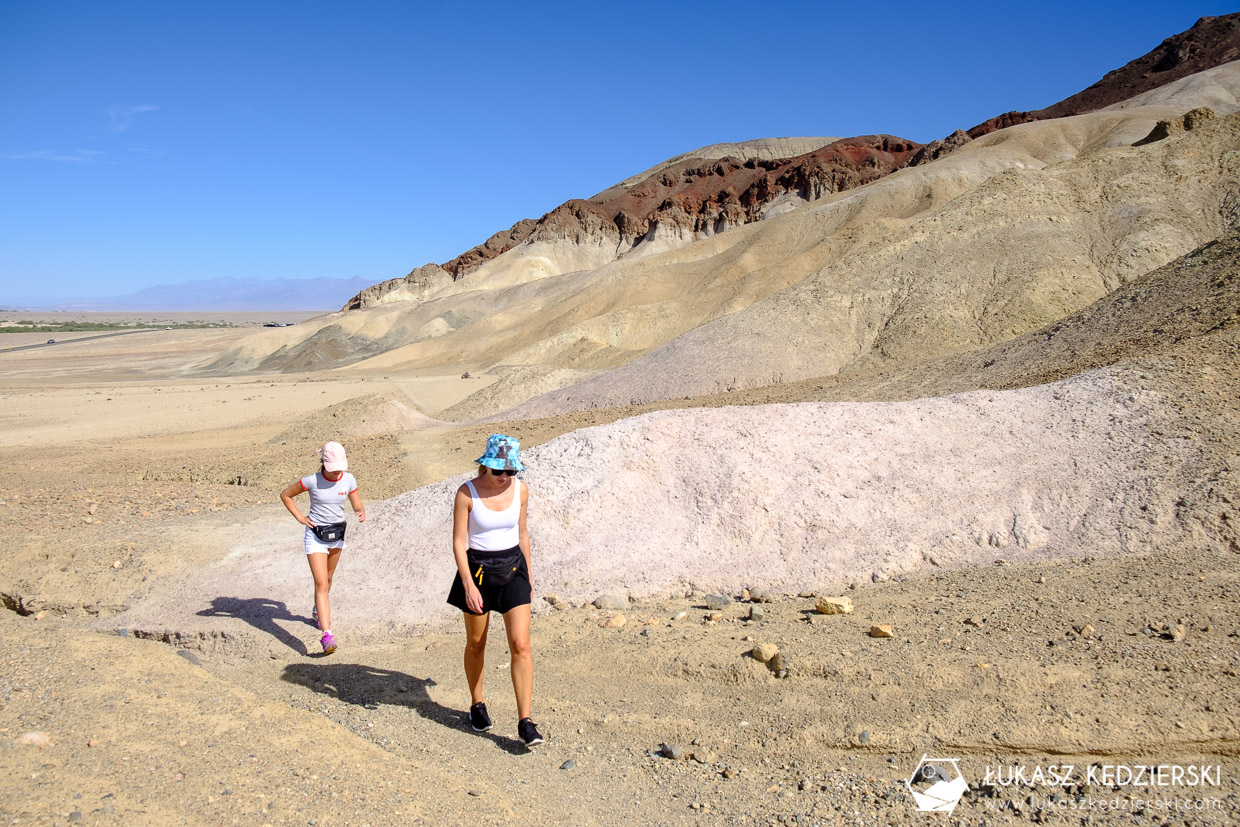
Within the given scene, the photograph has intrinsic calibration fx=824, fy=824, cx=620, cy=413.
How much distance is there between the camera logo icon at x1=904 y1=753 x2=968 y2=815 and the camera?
365 centimetres

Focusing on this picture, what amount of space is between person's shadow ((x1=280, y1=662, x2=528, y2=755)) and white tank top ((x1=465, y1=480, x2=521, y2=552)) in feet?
3.64

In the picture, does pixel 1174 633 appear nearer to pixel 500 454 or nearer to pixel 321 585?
pixel 500 454

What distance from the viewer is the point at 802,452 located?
729 centimetres

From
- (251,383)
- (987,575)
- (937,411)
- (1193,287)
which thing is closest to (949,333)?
(1193,287)

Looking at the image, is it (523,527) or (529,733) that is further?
(523,527)

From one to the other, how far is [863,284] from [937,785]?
19.6 metres

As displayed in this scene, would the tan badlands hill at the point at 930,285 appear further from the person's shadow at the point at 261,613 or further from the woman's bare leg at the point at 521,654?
the woman's bare leg at the point at 521,654

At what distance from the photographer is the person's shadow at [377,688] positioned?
186 inches

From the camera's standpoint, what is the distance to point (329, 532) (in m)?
6.02

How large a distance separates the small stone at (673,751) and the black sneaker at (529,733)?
65 centimetres

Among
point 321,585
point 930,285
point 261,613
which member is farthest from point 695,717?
point 930,285

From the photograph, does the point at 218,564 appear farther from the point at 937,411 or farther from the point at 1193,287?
the point at 1193,287

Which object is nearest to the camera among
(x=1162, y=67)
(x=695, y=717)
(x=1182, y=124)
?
(x=695, y=717)

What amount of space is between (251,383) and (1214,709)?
36590 millimetres
